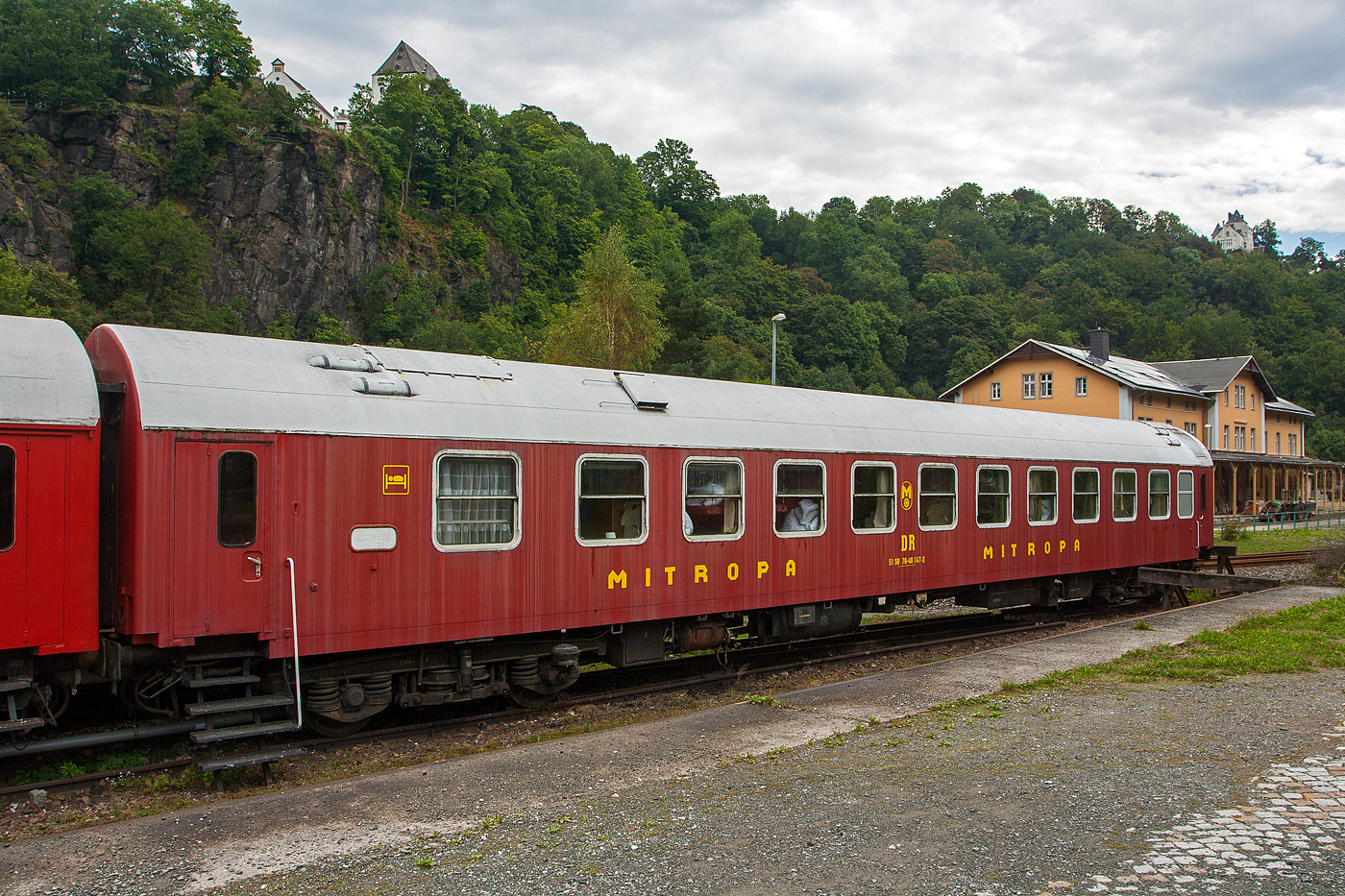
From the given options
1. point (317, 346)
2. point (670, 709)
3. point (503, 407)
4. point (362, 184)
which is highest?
point (362, 184)

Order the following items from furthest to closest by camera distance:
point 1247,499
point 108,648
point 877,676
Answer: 1. point 1247,499
2. point 877,676
3. point 108,648

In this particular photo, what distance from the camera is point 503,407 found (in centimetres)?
915

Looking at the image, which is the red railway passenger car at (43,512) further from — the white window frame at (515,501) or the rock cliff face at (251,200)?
the rock cliff face at (251,200)

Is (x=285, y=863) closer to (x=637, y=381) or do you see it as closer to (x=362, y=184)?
(x=637, y=381)

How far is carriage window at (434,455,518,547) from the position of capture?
8578mm

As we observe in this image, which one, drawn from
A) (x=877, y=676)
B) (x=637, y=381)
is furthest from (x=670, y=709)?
(x=637, y=381)

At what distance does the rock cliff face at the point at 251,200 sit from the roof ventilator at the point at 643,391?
65.1 m

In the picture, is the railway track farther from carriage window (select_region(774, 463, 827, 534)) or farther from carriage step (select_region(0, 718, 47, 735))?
carriage window (select_region(774, 463, 827, 534))

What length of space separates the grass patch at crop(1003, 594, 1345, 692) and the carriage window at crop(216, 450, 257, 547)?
8074 millimetres

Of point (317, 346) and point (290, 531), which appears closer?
point (290, 531)

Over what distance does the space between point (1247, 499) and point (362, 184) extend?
234 ft

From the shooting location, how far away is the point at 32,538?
663cm

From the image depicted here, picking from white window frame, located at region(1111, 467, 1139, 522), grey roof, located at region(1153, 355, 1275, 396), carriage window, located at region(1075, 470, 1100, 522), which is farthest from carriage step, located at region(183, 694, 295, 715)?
grey roof, located at region(1153, 355, 1275, 396)

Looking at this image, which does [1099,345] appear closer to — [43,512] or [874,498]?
[874,498]
